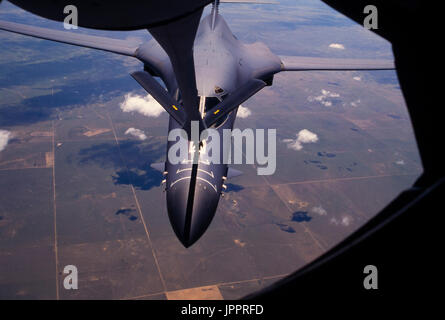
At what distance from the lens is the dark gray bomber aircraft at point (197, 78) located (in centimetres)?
411

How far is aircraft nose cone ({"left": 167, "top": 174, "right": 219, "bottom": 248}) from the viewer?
12.1m

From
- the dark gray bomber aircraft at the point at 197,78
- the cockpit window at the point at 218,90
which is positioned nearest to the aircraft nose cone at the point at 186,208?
the dark gray bomber aircraft at the point at 197,78

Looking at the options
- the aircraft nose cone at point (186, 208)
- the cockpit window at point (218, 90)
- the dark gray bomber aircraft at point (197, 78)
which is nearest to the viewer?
the dark gray bomber aircraft at point (197, 78)

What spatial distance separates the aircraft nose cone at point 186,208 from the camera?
12.1 m

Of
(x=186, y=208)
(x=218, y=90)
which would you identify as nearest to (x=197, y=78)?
(x=218, y=90)

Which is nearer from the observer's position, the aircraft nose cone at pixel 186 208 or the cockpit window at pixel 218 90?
the aircraft nose cone at pixel 186 208

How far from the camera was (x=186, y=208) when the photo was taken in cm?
1195

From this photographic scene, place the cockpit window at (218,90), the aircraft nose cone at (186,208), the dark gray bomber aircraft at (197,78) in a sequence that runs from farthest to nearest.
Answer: the cockpit window at (218,90), the aircraft nose cone at (186,208), the dark gray bomber aircraft at (197,78)

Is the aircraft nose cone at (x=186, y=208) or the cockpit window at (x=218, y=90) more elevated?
the cockpit window at (x=218, y=90)

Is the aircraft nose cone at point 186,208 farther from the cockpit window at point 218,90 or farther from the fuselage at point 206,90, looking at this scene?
the cockpit window at point 218,90

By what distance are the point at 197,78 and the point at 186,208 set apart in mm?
6020
